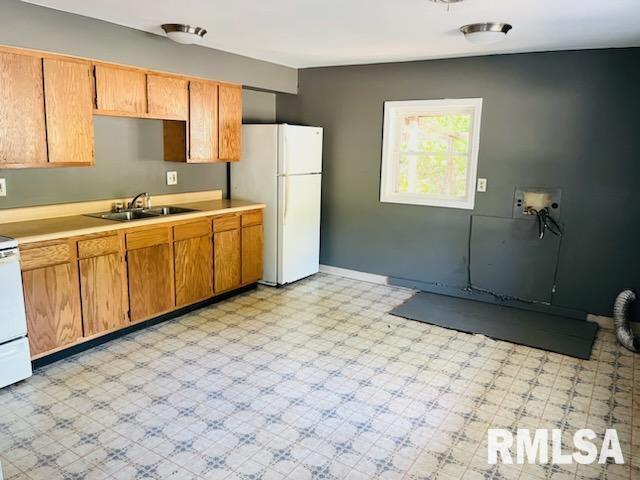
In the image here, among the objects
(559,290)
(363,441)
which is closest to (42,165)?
(363,441)

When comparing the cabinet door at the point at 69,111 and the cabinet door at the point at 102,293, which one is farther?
the cabinet door at the point at 102,293

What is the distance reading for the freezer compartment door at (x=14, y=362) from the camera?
2738 millimetres

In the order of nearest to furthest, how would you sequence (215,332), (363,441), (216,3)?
(363,441), (216,3), (215,332)

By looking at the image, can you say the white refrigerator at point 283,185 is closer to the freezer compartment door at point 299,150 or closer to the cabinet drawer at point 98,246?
the freezer compartment door at point 299,150

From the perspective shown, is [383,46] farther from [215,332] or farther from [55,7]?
[215,332]

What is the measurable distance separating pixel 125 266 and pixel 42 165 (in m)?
0.87

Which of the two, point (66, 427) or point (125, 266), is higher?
point (125, 266)

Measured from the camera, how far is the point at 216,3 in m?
2.84

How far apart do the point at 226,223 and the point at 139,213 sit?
2.50 ft

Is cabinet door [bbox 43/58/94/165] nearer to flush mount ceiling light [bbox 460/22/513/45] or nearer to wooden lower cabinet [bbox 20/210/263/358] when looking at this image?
wooden lower cabinet [bbox 20/210/263/358]

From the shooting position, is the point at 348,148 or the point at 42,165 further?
the point at 348,148

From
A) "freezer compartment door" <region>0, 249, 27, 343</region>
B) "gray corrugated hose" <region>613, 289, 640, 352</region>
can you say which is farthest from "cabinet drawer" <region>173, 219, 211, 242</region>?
"gray corrugated hose" <region>613, 289, 640, 352</region>

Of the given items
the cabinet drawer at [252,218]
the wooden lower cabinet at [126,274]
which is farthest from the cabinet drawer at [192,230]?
the cabinet drawer at [252,218]

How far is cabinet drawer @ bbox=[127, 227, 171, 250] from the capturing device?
346 centimetres
